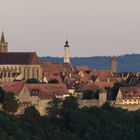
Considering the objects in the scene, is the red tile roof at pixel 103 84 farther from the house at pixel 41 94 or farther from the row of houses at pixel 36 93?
the house at pixel 41 94

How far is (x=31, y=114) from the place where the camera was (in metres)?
63.8

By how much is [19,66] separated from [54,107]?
21206mm

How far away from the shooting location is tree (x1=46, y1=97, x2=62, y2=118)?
65062 mm

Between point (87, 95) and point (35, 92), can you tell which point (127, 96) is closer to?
point (87, 95)

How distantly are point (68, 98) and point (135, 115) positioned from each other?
169 inches

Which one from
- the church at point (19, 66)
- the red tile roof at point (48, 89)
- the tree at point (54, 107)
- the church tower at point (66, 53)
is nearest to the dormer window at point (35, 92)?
the red tile roof at point (48, 89)

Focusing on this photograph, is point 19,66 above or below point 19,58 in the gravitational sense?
below

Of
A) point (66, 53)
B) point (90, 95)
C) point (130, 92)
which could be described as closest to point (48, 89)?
point (90, 95)

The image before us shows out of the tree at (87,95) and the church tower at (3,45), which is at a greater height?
the church tower at (3,45)

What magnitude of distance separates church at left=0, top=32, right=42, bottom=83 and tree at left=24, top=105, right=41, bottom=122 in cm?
1782

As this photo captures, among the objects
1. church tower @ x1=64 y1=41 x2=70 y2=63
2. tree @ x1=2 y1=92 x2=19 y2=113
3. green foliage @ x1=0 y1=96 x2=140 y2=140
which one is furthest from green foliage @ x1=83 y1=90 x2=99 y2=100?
church tower @ x1=64 y1=41 x2=70 y2=63

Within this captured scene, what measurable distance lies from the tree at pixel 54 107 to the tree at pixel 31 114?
114 centimetres

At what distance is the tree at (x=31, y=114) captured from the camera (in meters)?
63.4

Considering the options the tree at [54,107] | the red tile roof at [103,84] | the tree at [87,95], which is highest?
the red tile roof at [103,84]
